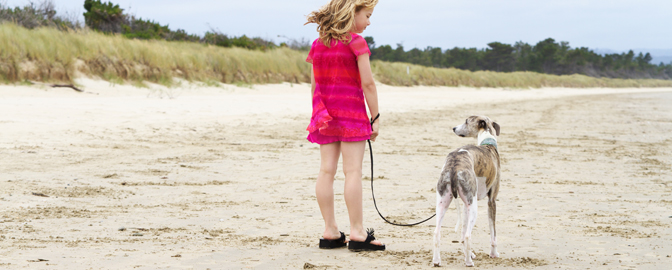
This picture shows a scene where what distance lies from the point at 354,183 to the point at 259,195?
207 centimetres

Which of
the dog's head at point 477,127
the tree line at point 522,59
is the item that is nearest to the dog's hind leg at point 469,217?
the dog's head at point 477,127

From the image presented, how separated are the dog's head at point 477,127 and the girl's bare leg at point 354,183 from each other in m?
1.07

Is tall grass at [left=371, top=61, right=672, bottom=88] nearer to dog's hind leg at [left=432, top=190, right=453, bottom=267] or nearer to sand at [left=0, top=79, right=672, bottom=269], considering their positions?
sand at [left=0, top=79, right=672, bottom=269]

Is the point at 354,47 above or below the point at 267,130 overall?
above

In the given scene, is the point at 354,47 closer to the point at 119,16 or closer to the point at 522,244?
A: the point at 522,244

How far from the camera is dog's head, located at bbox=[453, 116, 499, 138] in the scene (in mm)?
4629

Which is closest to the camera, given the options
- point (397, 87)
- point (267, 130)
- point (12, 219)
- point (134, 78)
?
point (12, 219)

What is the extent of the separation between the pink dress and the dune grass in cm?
1242

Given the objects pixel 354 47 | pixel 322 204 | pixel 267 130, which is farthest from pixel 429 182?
pixel 267 130

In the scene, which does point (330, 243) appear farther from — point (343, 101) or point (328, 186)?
point (343, 101)

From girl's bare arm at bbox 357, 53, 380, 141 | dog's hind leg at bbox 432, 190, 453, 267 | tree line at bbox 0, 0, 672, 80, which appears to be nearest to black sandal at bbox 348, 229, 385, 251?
dog's hind leg at bbox 432, 190, 453, 267

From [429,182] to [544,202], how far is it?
1.49m

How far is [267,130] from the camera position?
11711mm

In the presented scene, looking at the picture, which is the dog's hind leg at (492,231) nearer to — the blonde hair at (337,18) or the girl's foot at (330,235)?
the girl's foot at (330,235)
